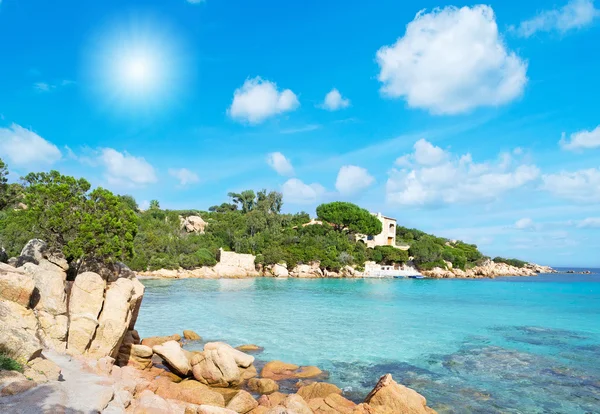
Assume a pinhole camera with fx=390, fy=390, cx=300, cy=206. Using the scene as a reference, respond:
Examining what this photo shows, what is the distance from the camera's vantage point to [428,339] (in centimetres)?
2131

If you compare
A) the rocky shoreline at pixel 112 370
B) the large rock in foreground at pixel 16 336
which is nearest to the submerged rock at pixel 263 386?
the rocky shoreline at pixel 112 370

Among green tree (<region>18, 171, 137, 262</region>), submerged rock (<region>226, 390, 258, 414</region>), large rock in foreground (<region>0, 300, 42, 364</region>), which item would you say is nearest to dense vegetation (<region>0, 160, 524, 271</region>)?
green tree (<region>18, 171, 137, 262</region>)

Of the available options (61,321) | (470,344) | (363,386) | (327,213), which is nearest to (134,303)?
(61,321)

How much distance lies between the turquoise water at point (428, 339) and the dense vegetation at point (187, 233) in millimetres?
6736

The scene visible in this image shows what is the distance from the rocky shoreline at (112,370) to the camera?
26.8 feet

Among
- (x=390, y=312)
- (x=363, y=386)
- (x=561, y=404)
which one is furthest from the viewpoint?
(x=390, y=312)

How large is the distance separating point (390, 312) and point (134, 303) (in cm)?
2170

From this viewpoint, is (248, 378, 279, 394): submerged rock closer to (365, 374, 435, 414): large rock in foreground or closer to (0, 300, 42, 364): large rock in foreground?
(365, 374, 435, 414): large rock in foreground

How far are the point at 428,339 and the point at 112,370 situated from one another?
16117 millimetres

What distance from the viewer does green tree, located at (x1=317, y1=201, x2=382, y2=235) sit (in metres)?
81.6

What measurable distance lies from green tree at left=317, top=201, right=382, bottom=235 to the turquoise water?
42.1 m

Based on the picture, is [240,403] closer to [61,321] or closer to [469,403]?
[61,321]

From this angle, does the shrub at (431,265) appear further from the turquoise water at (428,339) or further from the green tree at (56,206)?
the green tree at (56,206)

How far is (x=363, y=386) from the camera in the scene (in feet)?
43.6
